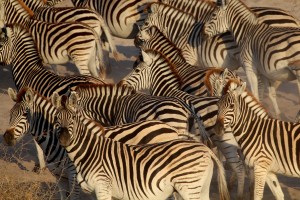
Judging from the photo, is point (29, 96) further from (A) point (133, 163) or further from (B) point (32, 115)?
(A) point (133, 163)

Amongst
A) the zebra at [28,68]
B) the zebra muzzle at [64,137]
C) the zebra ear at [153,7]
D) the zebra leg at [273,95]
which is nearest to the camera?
the zebra muzzle at [64,137]

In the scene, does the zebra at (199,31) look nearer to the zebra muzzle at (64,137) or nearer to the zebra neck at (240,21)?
the zebra neck at (240,21)

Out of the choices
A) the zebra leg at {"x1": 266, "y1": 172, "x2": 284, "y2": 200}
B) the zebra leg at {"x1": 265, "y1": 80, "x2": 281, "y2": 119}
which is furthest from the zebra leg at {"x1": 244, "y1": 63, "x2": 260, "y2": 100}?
the zebra leg at {"x1": 266, "y1": 172, "x2": 284, "y2": 200}

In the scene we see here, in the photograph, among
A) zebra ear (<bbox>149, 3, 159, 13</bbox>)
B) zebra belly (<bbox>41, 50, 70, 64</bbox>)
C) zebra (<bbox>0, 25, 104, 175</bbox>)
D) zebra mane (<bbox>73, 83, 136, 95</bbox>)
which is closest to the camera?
zebra mane (<bbox>73, 83, 136, 95</bbox>)

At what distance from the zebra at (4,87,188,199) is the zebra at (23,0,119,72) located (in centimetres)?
562

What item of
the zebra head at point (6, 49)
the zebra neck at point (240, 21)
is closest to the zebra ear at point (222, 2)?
the zebra neck at point (240, 21)

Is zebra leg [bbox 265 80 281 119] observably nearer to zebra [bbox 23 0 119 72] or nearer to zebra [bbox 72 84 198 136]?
zebra [bbox 23 0 119 72]

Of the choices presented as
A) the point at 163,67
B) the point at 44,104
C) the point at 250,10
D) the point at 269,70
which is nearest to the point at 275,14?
the point at 250,10

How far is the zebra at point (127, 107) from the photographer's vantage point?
37.4 ft

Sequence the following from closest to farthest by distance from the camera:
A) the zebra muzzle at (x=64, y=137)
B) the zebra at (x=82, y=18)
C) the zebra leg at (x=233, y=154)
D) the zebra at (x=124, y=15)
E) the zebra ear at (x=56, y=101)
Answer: the zebra muzzle at (x=64, y=137) → the zebra ear at (x=56, y=101) → the zebra leg at (x=233, y=154) → the zebra at (x=82, y=18) → the zebra at (x=124, y=15)

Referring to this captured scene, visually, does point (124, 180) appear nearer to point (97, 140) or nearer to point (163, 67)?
point (97, 140)

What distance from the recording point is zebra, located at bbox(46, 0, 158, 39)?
17.2 m

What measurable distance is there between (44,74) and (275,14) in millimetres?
4462

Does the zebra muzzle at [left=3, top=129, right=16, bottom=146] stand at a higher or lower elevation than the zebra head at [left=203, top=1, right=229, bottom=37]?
lower
